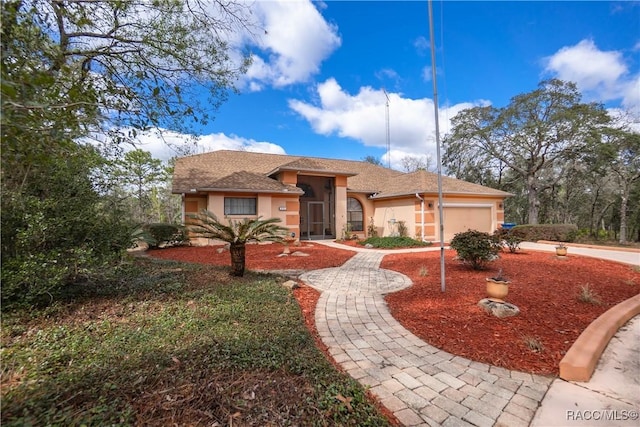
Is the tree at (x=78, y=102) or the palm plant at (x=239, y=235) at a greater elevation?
the tree at (x=78, y=102)

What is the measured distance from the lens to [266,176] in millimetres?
15977

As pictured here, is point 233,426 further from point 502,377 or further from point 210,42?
point 210,42

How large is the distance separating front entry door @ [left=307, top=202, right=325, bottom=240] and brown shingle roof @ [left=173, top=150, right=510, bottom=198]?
272 cm

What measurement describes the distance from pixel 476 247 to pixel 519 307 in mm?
2667

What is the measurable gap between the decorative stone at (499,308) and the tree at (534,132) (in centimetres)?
2101

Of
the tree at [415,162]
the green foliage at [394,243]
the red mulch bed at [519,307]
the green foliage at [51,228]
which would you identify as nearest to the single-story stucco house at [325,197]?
the green foliage at [394,243]

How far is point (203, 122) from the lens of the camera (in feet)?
22.6

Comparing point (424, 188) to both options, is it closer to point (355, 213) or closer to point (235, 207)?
point (355, 213)

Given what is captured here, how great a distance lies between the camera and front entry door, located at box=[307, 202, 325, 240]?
1800cm

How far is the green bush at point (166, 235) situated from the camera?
1224cm

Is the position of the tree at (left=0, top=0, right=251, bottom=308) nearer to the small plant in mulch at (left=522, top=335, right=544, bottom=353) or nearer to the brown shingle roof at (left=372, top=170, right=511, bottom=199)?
the small plant in mulch at (left=522, top=335, right=544, bottom=353)

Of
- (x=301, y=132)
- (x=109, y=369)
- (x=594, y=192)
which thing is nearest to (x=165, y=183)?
(x=301, y=132)

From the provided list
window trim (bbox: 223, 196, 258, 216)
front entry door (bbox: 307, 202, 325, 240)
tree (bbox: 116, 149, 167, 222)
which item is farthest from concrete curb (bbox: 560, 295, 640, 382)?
tree (bbox: 116, 149, 167, 222)

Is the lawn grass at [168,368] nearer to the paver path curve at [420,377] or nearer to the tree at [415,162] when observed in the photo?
the paver path curve at [420,377]
